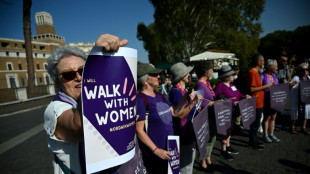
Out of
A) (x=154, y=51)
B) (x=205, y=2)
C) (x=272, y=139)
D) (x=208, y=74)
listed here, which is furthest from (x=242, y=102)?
(x=154, y=51)

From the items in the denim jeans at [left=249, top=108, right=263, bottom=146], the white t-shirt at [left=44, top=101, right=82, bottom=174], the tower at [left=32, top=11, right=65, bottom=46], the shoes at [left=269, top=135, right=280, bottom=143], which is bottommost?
the shoes at [left=269, top=135, right=280, bottom=143]

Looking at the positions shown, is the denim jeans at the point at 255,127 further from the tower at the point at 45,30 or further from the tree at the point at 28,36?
the tower at the point at 45,30

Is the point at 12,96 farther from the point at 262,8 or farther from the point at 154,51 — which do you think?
the point at 262,8

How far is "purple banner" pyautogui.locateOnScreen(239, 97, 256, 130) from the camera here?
3112 millimetres

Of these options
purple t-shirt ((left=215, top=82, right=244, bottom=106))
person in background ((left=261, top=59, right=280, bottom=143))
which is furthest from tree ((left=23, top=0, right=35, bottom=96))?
person in background ((left=261, top=59, right=280, bottom=143))

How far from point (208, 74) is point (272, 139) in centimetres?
285

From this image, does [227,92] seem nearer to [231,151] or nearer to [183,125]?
[183,125]

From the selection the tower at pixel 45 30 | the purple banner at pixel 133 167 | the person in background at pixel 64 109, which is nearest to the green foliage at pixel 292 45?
the purple banner at pixel 133 167

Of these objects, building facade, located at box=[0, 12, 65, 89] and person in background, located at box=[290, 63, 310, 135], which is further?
building facade, located at box=[0, 12, 65, 89]

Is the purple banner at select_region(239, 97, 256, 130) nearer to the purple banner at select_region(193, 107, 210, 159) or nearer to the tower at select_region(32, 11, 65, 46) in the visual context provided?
the purple banner at select_region(193, 107, 210, 159)

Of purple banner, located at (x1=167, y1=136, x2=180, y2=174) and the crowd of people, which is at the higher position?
the crowd of people

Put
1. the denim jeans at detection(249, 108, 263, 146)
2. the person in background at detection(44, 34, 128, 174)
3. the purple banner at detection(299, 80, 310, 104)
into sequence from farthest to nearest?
1. the purple banner at detection(299, 80, 310, 104)
2. the denim jeans at detection(249, 108, 263, 146)
3. the person in background at detection(44, 34, 128, 174)

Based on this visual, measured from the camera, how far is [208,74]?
300 cm

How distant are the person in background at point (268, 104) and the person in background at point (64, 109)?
3981mm
